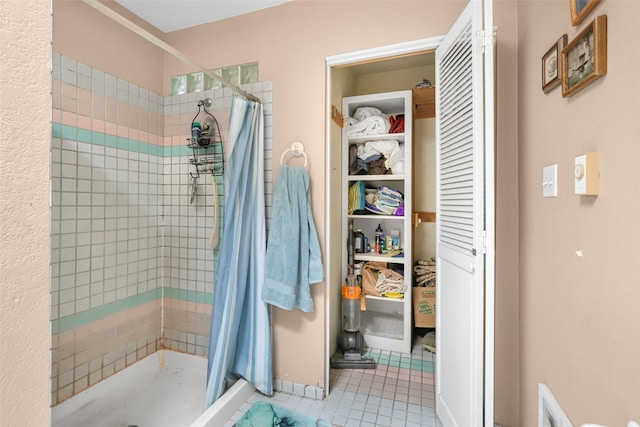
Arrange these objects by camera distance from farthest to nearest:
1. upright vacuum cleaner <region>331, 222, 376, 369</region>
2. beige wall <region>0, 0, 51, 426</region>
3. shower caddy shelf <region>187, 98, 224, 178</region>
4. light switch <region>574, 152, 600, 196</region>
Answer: upright vacuum cleaner <region>331, 222, 376, 369</region> < shower caddy shelf <region>187, 98, 224, 178</region> < light switch <region>574, 152, 600, 196</region> < beige wall <region>0, 0, 51, 426</region>

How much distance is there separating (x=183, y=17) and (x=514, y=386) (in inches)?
117

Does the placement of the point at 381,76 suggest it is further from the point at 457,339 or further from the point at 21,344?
the point at 21,344

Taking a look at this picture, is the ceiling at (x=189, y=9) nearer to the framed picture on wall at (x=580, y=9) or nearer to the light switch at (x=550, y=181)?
the framed picture on wall at (x=580, y=9)

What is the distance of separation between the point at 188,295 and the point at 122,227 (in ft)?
2.04

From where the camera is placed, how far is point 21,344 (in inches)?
17.6

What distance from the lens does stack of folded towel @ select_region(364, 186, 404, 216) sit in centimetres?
252

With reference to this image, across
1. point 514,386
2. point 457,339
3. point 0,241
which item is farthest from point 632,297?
point 0,241

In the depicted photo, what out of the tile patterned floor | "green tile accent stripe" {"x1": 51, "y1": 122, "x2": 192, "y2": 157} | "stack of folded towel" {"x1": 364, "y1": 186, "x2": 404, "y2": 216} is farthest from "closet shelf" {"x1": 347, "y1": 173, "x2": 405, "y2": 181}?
the tile patterned floor

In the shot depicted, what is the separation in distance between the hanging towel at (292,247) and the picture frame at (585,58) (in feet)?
4.01

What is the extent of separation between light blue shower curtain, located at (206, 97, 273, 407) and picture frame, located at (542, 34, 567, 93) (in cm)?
143

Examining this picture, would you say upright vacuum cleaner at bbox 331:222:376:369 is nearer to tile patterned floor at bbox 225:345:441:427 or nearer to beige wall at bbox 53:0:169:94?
tile patterned floor at bbox 225:345:441:427

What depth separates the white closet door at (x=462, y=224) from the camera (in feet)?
4.00

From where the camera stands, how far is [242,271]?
5.91 ft

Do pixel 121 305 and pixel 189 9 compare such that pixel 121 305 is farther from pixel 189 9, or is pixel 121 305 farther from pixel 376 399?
pixel 189 9
